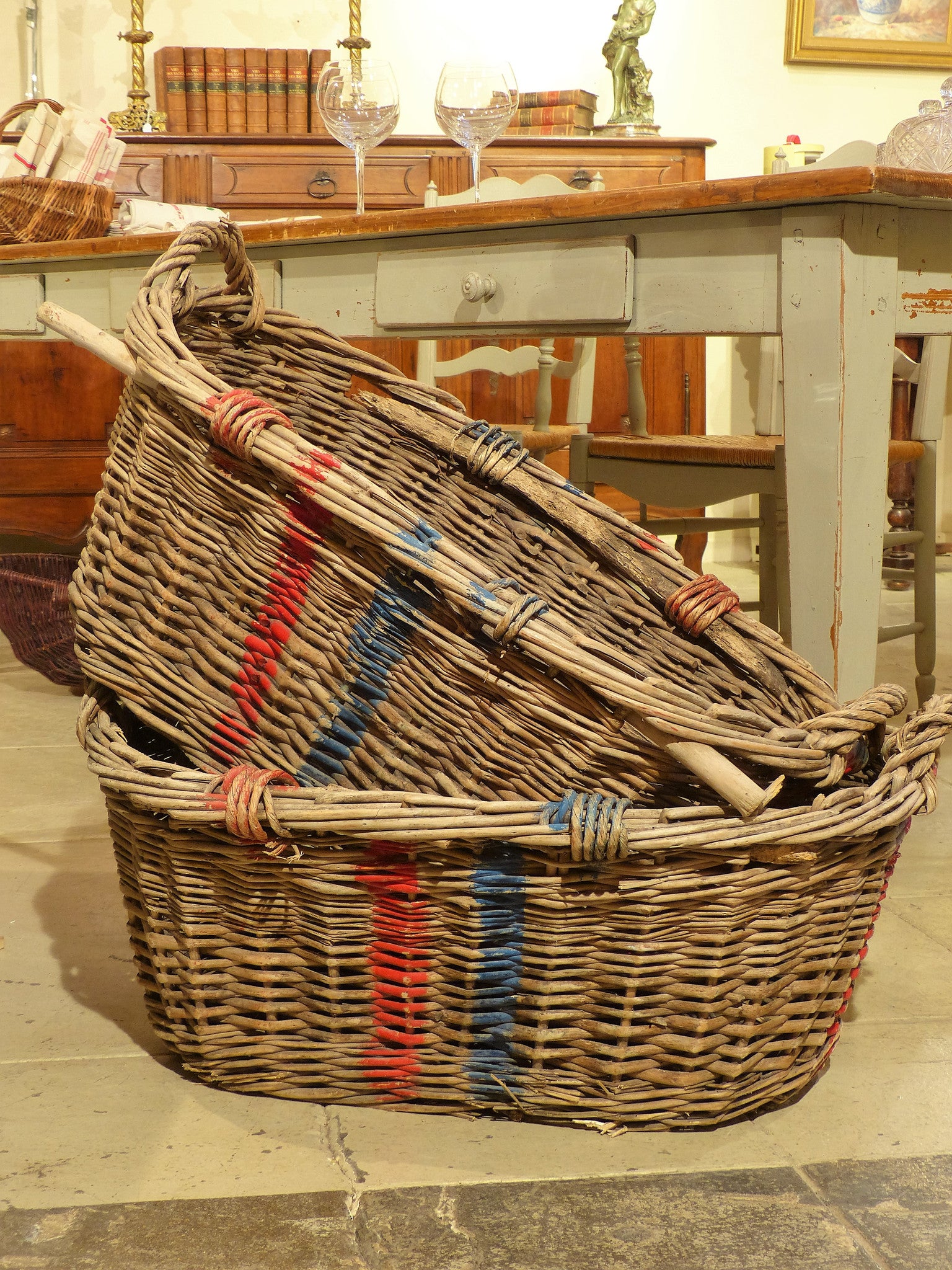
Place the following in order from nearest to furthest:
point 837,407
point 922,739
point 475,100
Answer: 1. point 922,739
2. point 837,407
3. point 475,100

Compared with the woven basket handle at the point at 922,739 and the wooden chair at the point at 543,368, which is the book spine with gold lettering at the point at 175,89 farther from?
the woven basket handle at the point at 922,739

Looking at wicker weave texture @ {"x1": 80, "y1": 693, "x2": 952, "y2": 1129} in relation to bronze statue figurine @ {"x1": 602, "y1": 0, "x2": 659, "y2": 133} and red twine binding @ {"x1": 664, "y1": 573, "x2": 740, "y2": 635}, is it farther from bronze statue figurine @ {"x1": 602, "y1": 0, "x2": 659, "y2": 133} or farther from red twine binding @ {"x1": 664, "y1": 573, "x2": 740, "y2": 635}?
bronze statue figurine @ {"x1": 602, "y1": 0, "x2": 659, "y2": 133}

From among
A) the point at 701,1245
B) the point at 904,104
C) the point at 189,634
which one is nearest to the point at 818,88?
the point at 904,104

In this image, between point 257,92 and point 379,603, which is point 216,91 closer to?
point 257,92

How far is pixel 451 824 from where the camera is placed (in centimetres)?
81

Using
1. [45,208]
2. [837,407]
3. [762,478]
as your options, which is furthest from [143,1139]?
[45,208]

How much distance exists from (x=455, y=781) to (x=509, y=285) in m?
0.62

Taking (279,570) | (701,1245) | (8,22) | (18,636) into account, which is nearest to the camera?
(701,1245)

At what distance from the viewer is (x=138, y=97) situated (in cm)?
331

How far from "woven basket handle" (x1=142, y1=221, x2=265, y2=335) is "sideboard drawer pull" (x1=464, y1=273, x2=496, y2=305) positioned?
289mm

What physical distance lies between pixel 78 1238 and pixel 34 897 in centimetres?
63

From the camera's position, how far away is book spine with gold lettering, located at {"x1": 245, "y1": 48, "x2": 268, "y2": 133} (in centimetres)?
331

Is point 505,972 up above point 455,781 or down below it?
below

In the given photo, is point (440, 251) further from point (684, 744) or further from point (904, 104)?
point (904, 104)
